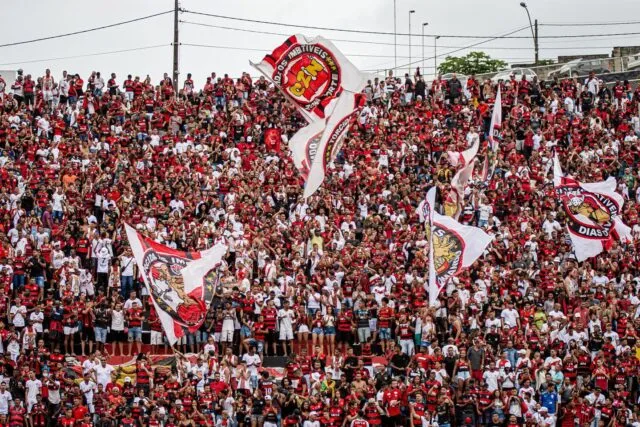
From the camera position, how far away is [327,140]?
115 feet

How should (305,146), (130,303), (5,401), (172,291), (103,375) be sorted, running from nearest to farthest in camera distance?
1. (5,401)
2. (103,375)
3. (172,291)
4. (130,303)
5. (305,146)

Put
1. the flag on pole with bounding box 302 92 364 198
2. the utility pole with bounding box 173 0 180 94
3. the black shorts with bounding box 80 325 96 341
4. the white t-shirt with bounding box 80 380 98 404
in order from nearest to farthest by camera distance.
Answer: the white t-shirt with bounding box 80 380 98 404
the black shorts with bounding box 80 325 96 341
the flag on pole with bounding box 302 92 364 198
the utility pole with bounding box 173 0 180 94

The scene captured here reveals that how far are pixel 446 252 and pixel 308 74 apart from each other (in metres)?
9.02

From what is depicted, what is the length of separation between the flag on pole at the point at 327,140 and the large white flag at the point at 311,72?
1282 millimetres

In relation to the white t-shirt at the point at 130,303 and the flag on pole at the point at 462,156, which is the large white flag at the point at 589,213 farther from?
the white t-shirt at the point at 130,303

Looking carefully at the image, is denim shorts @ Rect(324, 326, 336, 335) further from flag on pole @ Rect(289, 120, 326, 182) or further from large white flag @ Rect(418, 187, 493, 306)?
flag on pole @ Rect(289, 120, 326, 182)

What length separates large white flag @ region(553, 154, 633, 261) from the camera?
32.3 metres

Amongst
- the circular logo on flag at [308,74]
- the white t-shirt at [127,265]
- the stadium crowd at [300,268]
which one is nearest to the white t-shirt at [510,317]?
the stadium crowd at [300,268]

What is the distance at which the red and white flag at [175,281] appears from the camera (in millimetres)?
29250

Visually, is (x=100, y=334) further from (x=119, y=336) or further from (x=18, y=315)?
(x=18, y=315)

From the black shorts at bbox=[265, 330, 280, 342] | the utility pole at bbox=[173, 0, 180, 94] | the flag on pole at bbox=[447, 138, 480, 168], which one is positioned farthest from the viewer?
the utility pole at bbox=[173, 0, 180, 94]

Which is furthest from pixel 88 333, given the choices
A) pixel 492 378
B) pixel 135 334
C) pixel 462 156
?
pixel 462 156

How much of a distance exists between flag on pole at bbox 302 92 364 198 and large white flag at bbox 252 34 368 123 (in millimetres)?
1282

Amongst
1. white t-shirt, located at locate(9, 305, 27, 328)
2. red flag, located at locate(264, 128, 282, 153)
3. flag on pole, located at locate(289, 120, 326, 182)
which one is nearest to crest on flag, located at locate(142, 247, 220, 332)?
white t-shirt, located at locate(9, 305, 27, 328)
